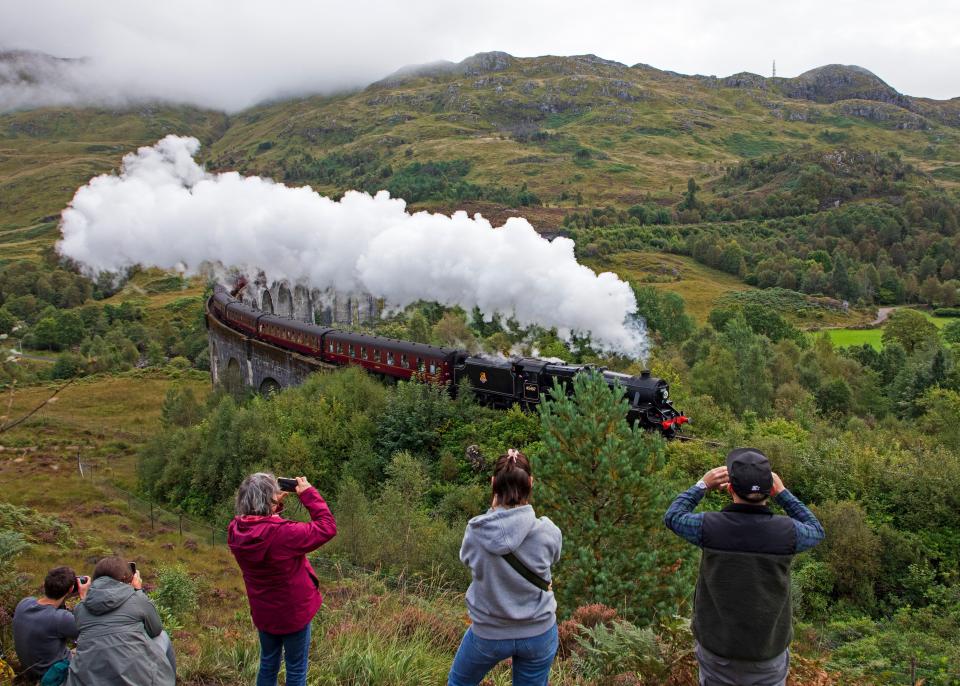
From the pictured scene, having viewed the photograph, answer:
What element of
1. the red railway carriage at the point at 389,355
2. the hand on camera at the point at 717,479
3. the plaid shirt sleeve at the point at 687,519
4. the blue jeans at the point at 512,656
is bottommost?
the red railway carriage at the point at 389,355

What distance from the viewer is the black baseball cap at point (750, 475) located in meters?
4.12

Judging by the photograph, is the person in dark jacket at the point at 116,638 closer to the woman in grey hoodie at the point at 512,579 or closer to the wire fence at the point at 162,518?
the woman in grey hoodie at the point at 512,579

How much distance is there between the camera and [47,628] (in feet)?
19.6

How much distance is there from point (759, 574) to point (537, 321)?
26544 millimetres

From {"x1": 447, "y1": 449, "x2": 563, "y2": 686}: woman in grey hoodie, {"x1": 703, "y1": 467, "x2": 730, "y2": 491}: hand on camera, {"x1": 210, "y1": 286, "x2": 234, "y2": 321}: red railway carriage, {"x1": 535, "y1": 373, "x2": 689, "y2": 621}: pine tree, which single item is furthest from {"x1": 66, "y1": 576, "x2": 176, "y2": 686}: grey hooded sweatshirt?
{"x1": 210, "y1": 286, "x2": 234, "y2": 321}: red railway carriage

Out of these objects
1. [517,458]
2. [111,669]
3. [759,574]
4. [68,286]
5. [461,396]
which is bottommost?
[68,286]

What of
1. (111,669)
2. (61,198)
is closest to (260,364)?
(111,669)

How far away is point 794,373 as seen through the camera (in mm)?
43594

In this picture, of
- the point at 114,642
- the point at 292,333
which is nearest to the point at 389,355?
the point at 292,333

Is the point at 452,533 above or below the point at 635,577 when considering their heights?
below

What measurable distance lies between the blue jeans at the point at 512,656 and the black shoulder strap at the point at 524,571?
0.43m

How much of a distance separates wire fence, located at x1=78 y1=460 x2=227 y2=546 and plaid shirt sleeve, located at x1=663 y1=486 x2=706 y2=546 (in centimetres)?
2566

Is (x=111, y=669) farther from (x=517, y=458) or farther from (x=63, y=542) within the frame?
(x=63, y=542)

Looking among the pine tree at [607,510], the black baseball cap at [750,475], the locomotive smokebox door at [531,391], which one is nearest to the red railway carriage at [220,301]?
the locomotive smokebox door at [531,391]
